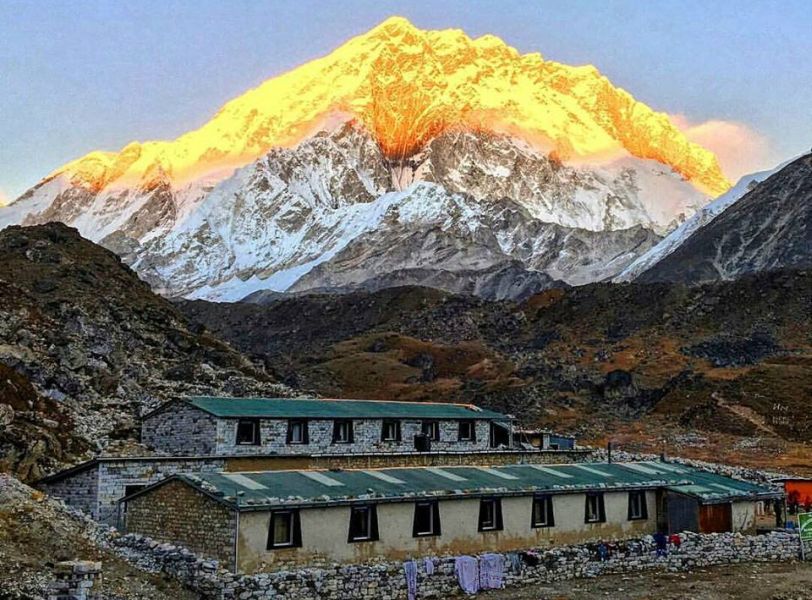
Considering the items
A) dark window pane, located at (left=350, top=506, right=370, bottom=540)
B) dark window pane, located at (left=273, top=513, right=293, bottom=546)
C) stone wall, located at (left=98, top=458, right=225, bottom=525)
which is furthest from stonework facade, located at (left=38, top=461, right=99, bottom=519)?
dark window pane, located at (left=350, top=506, right=370, bottom=540)

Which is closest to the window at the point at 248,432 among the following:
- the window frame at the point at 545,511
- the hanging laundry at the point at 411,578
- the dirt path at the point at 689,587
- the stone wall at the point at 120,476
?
the stone wall at the point at 120,476

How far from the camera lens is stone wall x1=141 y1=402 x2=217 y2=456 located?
38.0 metres

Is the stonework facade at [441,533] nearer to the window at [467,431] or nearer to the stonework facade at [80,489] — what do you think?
the stonework facade at [80,489]

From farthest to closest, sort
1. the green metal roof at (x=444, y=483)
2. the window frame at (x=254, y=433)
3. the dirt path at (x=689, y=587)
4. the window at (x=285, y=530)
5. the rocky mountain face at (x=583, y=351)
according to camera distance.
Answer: the rocky mountain face at (x=583, y=351), the window frame at (x=254, y=433), the dirt path at (x=689, y=587), the green metal roof at (x=444, y=483), the window at (x=285, y=530)

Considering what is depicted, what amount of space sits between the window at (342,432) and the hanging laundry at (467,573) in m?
13.7

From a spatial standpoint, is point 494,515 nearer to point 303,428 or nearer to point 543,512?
point 543,512

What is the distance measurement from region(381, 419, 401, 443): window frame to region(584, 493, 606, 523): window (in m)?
11.3

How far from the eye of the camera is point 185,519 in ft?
89.6

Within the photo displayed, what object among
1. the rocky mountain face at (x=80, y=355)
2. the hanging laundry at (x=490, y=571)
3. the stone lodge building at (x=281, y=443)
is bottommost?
the hanging laundry at (x=490, y=571)

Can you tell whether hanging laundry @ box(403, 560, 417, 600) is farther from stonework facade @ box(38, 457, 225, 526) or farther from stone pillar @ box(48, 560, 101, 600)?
stonework facade @ box(38, 457, 225, 526)

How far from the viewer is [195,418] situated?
38719mm

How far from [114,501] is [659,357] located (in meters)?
81.2

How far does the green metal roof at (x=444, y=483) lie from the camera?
2727cm

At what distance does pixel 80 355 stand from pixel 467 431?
25735 millimetres
